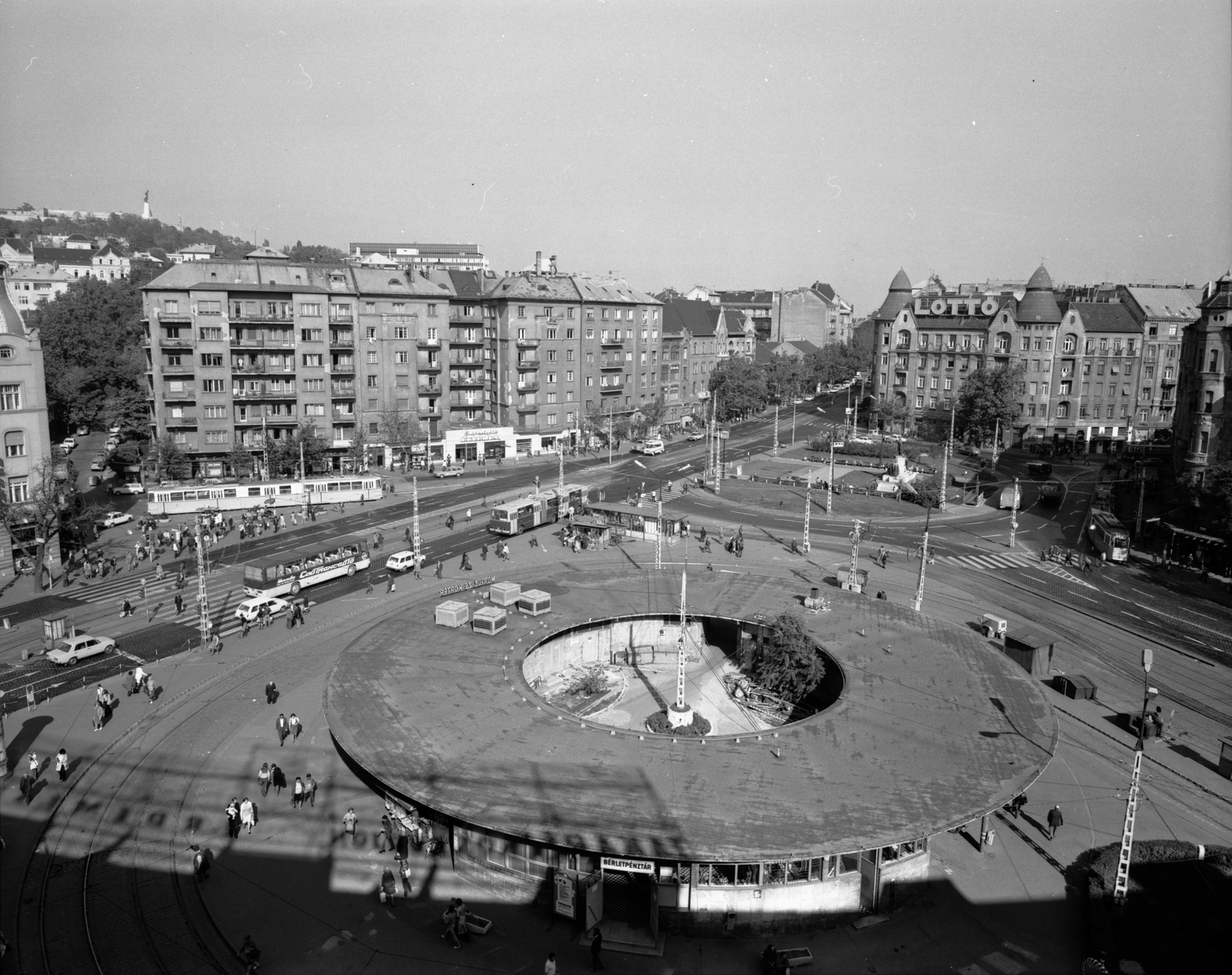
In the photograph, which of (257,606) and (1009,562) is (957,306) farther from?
(257,606)

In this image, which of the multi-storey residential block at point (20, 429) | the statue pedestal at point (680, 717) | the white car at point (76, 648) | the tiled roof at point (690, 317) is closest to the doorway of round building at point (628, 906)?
the statue pedestal at point (680, 717)

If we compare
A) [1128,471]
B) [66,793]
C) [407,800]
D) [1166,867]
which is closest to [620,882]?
[407,800]

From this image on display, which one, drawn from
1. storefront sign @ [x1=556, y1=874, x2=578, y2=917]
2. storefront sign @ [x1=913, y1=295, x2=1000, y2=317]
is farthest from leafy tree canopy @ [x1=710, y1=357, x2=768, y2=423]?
storefront sign @ [x1=556, y1=874, x2=578, y2=917]

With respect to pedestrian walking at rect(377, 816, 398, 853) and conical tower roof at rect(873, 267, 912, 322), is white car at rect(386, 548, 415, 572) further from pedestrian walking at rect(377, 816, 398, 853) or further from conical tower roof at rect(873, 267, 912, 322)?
conical tower roof at rect(873, 267, 912, 322)

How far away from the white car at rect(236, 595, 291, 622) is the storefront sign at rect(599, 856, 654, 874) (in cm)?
3139

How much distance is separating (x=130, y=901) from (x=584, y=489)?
54.9 meters

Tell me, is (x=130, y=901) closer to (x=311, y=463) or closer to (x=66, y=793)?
(x=66, y=793)

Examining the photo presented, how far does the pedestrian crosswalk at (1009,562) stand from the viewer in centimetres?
6256

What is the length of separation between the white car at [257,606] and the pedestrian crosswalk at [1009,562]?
4414 cm

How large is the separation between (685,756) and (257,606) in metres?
30.0

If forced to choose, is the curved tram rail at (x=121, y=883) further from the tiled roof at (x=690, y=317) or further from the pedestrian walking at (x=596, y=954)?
the tiled roof at (x=690, y=317)

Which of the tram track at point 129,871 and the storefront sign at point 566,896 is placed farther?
the storefront sign at point 566,896

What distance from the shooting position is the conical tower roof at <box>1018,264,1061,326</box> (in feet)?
377

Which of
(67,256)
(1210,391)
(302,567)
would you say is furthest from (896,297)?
(67,256)
